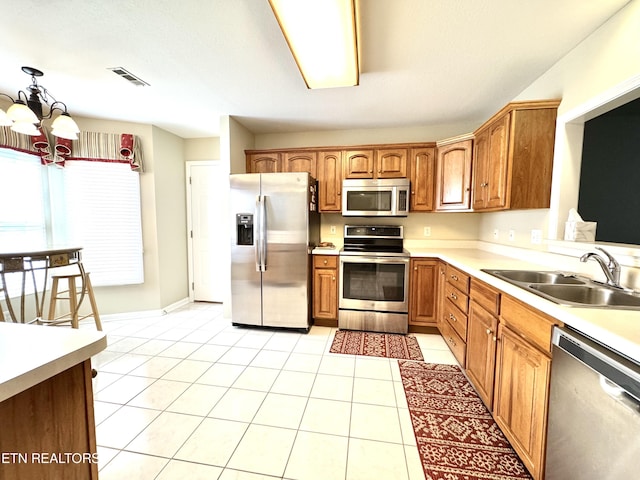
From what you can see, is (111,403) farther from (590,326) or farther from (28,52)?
(590,326)

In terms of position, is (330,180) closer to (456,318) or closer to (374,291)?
(374,291)

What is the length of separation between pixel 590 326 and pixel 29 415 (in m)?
1.71

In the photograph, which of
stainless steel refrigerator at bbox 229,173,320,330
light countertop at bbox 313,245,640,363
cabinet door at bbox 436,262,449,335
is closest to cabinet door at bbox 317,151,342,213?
stainless steel refrigerator at bbox 229,173,320,330

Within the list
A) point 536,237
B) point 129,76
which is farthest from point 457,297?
point 129,76

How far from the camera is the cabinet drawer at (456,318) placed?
85.7 inches

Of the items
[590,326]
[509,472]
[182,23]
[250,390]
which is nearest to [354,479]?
[509,472]

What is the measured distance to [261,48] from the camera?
1907mm

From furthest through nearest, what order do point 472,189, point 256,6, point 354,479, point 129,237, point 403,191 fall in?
1. point 129,237
2. point 403,191
3. point 472,189
4. point 256,6
5. point 354,479

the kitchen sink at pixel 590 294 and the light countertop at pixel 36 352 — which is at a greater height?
the light countertop at pixel 36 352

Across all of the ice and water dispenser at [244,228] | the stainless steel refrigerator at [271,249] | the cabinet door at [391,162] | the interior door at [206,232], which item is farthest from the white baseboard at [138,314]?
the cabinet door at [391,162]

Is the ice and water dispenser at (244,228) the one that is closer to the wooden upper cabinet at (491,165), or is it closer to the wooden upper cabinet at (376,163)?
the wooden upper cabinet at (376,163)

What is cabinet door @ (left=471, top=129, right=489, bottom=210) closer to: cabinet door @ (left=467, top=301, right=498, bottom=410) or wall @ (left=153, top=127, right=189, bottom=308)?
cabinet door @ (left=467, top=301, right=498, bottom=410)

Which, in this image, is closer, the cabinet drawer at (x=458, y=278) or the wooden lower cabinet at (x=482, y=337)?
the wooden lower cabinet at (x=482, y=337)

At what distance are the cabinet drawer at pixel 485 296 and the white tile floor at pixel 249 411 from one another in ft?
2.86
